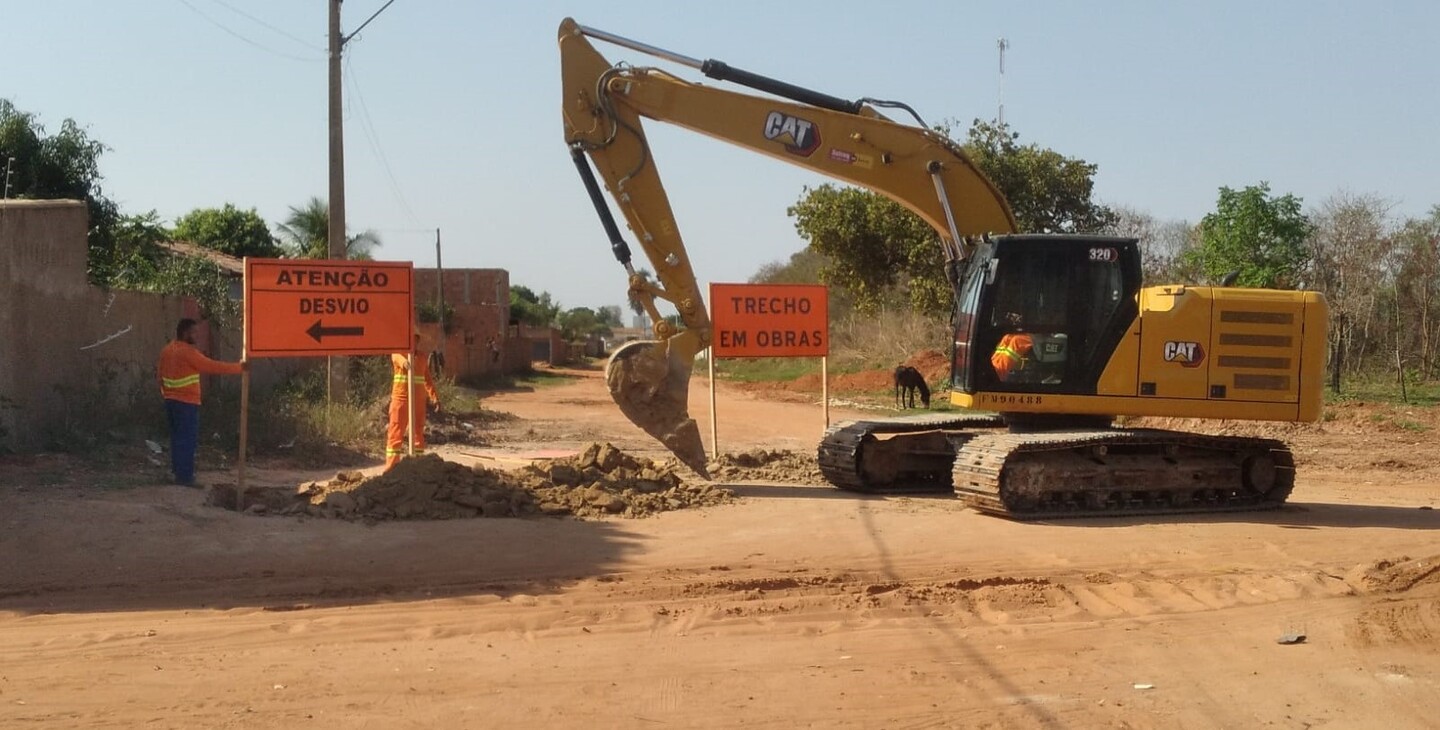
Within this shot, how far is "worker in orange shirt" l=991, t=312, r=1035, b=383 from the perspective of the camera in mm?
12523

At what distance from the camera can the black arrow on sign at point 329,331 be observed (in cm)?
1181

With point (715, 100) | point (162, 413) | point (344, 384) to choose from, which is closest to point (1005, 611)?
point (715, 100)

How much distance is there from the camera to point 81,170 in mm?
22188

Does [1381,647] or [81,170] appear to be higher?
[81,170]

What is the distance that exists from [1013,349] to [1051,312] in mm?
526

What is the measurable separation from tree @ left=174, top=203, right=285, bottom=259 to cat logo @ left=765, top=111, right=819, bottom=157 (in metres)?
27.7

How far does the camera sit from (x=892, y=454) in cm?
1407

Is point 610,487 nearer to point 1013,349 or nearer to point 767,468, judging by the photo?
point 767,468

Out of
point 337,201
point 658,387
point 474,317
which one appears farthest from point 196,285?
point 474,317

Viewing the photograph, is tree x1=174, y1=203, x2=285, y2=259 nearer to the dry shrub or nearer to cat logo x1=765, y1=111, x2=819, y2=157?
the dry shrub

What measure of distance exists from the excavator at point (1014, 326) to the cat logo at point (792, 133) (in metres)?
0.02

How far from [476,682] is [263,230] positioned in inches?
1379

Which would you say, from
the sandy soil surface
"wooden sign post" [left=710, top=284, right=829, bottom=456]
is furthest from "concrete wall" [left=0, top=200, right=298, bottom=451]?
"wooden sign post" [left=710, top=284, right=829, bottom=456]

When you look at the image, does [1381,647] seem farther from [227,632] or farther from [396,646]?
[227,632]
